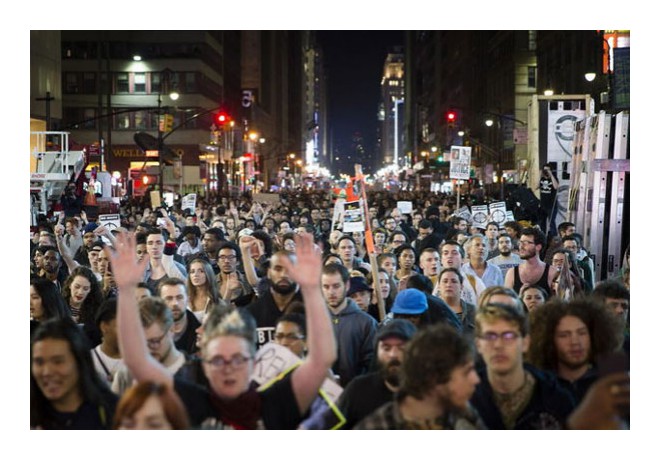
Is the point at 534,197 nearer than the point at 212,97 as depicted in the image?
Yes

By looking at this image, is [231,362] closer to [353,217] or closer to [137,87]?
[353,217]

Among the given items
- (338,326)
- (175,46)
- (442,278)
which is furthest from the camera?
(175,46)

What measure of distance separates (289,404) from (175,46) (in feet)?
273

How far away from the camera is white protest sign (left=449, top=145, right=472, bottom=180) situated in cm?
2642

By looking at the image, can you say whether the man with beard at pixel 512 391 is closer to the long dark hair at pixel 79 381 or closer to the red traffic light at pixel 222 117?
the long dark hair at pixel 79 381

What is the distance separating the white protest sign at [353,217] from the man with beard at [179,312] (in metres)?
5.14

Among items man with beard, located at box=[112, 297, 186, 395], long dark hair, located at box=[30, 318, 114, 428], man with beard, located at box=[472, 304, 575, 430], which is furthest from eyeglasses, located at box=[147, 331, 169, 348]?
man with beard, located at box=[472, 304, 575, 430]

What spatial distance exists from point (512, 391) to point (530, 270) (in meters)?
6.16

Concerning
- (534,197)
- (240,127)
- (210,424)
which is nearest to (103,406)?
(210,424)

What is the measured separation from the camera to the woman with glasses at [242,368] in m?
6.12

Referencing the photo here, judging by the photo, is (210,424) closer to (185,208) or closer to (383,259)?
(383,259)

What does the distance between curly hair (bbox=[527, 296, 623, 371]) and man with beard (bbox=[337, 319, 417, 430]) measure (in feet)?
2.54

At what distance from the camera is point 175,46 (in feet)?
287

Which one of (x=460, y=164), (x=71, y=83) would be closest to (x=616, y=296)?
(x=460, y=164)
